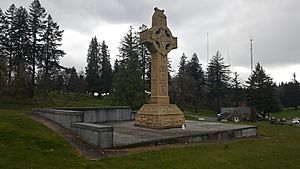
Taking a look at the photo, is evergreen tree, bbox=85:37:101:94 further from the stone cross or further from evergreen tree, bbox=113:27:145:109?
the stone cross

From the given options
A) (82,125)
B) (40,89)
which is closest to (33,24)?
(40,89)

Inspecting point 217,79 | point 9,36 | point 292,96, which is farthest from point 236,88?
point 9,36

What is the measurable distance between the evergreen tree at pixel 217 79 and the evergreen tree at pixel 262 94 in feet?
47.6

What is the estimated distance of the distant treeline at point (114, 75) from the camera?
3153 cm

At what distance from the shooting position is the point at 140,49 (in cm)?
4456

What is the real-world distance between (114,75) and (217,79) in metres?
35.3

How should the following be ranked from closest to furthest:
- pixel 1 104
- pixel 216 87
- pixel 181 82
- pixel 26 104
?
1. pixel 1 104
2. pixel 26 104
3. pixel 181 82
4. pixel 216 87

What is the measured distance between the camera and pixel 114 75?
131ft

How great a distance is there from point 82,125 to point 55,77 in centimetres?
5156

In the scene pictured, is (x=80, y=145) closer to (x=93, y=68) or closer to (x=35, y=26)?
(x=35, y=26)

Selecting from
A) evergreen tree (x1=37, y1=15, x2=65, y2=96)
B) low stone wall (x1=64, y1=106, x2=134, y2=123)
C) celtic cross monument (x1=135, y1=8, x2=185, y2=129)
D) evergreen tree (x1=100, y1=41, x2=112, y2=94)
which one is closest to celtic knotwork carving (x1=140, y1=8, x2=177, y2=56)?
celtic cross monument (x1=135, y1=8, x2=185, y2=129)

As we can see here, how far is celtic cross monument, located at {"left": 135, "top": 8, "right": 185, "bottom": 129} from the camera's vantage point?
15625 mm

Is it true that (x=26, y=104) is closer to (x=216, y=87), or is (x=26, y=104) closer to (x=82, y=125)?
(x=82, y=125)

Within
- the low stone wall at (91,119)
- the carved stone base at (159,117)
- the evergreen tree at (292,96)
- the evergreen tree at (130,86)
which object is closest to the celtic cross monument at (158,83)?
the carved stone base at (159,117)
